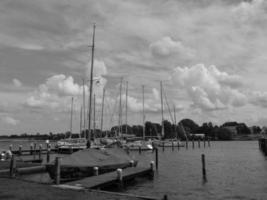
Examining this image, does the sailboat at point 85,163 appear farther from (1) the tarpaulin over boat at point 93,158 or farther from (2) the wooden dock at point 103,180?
(2) the wooden dock at point 103,180

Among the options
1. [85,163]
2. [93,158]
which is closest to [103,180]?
[85,163]

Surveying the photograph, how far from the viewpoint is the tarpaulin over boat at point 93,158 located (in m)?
26.9

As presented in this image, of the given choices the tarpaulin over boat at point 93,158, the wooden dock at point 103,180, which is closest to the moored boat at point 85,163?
the tarpaulin over boat at point 93,158

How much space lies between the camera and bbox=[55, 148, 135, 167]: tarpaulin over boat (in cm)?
2694

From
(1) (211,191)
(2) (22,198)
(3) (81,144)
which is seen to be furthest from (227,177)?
(3) (81,144)

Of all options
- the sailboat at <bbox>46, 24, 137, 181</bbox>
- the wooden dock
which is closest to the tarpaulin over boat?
the sailboat at <bbox>46, 24, 137, 181</bbox>

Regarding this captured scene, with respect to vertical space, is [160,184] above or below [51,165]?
below

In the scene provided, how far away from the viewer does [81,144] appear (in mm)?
73000

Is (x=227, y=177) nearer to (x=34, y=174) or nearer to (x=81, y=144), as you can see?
(x=34, y=174)

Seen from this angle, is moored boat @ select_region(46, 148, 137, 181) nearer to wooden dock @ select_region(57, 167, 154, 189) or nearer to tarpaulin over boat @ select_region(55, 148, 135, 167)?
tarpaulin over boat @ select_region(55, 148, 135, 167)

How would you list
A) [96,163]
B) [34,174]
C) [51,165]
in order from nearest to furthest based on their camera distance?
[51,165] < [96,163] < [34,174]

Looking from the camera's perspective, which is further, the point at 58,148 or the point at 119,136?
the point at 119,136

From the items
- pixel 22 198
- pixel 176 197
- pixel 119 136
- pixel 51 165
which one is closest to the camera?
pixel 22 198

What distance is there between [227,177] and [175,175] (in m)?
5.94
